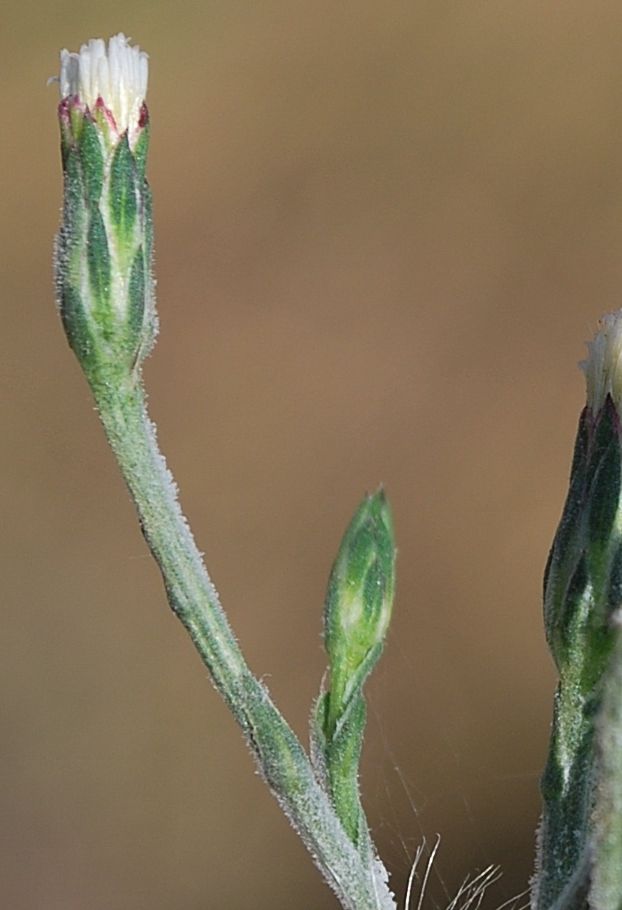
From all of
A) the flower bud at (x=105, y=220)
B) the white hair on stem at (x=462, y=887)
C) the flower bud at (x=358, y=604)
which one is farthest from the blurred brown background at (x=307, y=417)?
the flower bud at (x=105, y=220)

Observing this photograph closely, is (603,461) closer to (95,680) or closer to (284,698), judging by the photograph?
(284,698)

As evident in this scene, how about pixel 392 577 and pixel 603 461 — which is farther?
pixel 392 577

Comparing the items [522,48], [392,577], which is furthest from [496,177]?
[392,577]

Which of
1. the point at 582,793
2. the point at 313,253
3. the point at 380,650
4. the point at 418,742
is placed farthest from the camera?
the point at 313,253

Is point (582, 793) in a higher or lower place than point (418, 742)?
lower

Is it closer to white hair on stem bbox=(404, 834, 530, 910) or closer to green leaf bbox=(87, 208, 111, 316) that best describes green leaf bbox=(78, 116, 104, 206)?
green leaf bbox=(87, 208, 111, 316)

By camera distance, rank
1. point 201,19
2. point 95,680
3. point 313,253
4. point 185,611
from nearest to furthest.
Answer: point 185,611
point 95,680
point 313,253
point 201,19

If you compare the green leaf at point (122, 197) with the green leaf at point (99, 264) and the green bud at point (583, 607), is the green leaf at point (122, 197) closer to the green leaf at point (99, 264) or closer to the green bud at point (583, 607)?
the green leaf at point (99, 264)
